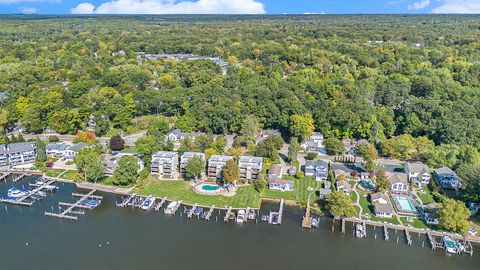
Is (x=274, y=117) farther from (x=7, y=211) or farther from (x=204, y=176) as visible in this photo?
(x=7, y=211)

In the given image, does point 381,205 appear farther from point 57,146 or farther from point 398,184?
point 57,146

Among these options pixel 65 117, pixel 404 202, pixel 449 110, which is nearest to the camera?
pixel 404 202

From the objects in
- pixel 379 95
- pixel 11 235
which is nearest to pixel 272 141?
pixel 379 95

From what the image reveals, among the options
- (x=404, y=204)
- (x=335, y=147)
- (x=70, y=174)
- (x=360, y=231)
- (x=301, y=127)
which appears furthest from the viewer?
(x=301, y=127)

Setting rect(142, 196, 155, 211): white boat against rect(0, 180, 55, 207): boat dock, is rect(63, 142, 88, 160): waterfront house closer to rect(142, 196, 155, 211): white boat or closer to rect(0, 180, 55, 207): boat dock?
rect(0, 180, 55, 207): boat dock

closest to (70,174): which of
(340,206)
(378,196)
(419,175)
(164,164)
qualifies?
(164,164)

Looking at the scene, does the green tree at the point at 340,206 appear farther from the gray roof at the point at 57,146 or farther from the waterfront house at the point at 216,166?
the gray roof at the point at 57,146
